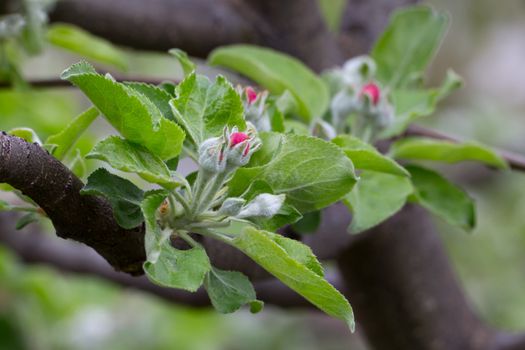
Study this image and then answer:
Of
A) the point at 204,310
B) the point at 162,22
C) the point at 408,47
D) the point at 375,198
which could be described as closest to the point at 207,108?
the point at 375,198

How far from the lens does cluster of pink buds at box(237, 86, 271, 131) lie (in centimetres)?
53

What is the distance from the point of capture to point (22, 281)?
1.49 metres

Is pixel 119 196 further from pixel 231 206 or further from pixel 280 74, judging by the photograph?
pixel 280 74

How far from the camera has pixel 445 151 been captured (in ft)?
2.21

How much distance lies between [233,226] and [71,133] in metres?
0.12

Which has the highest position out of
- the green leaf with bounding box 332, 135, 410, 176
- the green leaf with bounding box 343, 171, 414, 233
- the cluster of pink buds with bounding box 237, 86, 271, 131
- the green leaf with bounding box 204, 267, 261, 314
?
the cluster of pink buds with bounding box 237, 86, 271, 131

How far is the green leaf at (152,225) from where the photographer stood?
1.33 ft

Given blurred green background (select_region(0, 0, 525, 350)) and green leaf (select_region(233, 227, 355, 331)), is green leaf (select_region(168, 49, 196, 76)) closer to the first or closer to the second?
green leaf (select_region(233, 227, 355, 331))

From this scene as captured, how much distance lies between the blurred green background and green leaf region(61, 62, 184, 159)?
0.39 m

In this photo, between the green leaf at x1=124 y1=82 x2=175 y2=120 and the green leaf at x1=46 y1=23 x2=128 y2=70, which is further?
the green leaf at x1=46 y1=23 x2=128 y2=70

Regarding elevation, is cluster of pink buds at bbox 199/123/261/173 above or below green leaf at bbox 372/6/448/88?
above

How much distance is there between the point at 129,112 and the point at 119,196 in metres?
0.05

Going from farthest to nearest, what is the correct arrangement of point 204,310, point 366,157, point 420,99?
point 204,310
point 420,99
point 366,157

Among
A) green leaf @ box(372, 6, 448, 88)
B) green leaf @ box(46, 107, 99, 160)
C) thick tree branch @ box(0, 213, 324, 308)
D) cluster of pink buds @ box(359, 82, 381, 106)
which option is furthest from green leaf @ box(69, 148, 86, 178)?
thick tree branch @ box(0, 213, 324, 308)
